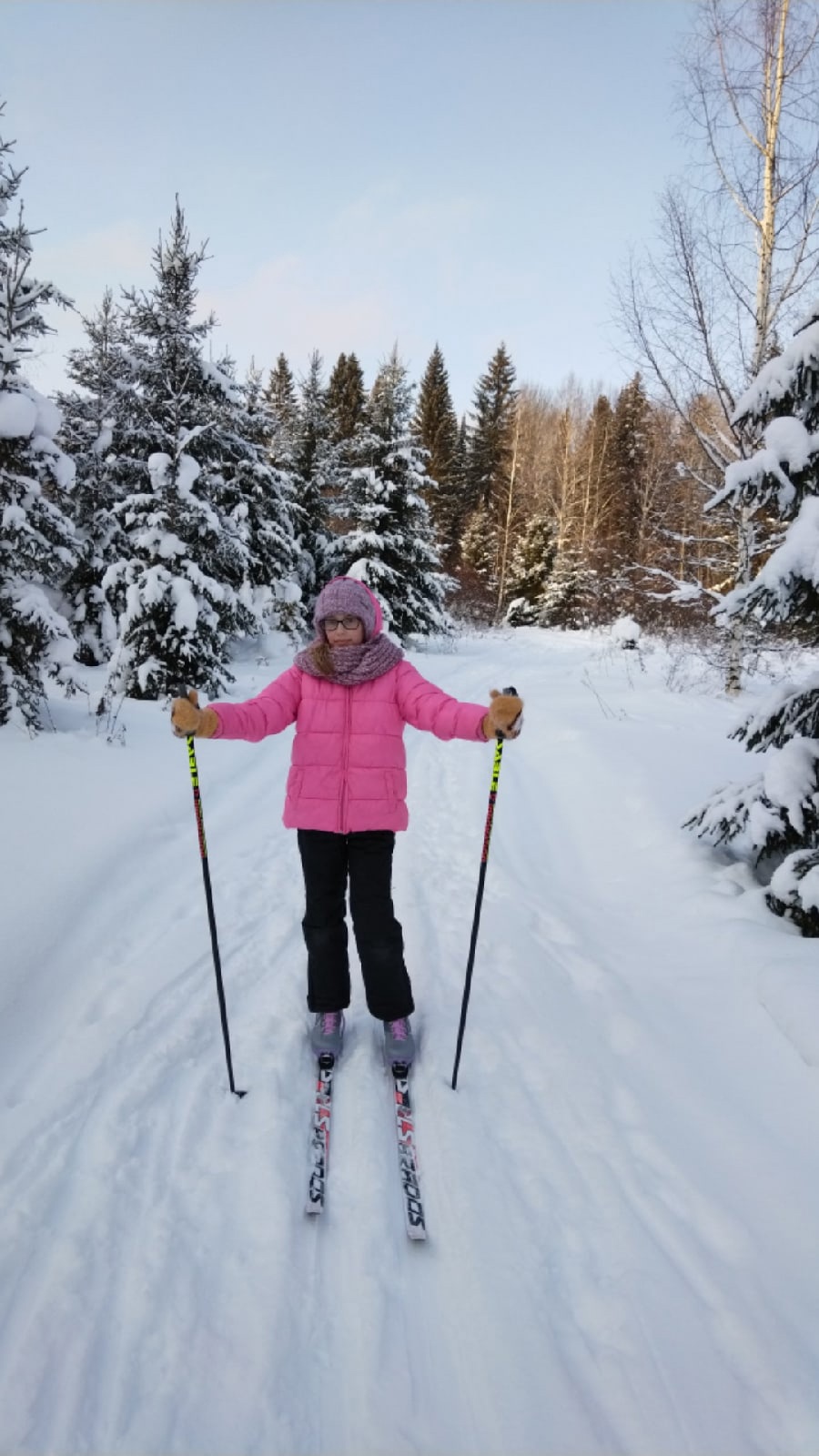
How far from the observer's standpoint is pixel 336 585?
3.00 m

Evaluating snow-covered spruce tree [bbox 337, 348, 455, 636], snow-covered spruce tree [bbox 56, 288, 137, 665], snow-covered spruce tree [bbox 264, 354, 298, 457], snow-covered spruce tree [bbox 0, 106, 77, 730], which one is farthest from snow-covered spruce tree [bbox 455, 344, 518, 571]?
snow-covered spruce tree [bbox 0, 106, 77, 730]

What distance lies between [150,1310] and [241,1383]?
36 cm

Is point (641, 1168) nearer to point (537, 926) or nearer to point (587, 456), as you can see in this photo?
point (537, 926)

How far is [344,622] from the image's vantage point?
2.93 metres

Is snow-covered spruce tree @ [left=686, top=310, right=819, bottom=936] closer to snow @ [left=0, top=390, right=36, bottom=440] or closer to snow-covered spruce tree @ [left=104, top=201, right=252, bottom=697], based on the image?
snow @ [left=0, top=390, right=36, bottom=440]

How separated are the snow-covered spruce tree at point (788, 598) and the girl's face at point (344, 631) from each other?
6.51 ft

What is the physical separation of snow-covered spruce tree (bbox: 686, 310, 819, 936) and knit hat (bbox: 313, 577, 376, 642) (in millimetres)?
1926

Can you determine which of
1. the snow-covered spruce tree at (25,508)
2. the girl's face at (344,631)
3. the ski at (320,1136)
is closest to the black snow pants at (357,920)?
the ski at (320,1136)

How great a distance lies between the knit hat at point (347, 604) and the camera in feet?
9.41

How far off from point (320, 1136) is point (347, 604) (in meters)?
2.26

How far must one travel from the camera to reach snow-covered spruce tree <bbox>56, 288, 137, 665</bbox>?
13125mm

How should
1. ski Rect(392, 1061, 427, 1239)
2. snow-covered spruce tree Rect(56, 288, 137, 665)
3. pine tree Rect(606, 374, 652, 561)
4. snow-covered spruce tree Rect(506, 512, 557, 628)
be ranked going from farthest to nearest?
pine tree Rect(606, 374, 652, 561) < snow-covered spruce tree Rect(506, 512, 557, 628) < snow-covered spruce tree Rect(56, 288, 137, 665) < ski Rect(392, 1061, 427, 1239)

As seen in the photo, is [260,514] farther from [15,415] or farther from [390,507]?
[15,415]

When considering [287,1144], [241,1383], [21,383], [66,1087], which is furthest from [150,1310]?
[21,383]
